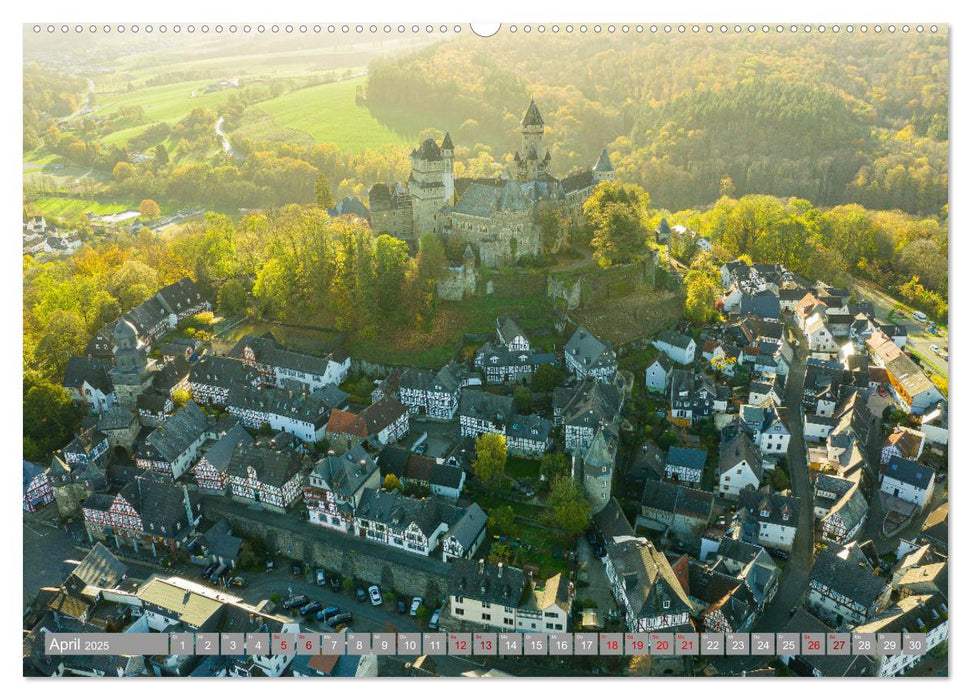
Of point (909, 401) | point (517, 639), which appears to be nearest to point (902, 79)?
point (909, 401)

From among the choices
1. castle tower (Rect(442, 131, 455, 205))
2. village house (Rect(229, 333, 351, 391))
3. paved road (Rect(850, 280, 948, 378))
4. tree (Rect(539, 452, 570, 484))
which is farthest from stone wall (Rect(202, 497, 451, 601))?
paved road (Rect(850, 280, 948, 378))

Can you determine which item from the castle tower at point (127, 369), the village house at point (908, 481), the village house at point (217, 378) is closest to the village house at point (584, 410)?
the village house at point (908, 481)

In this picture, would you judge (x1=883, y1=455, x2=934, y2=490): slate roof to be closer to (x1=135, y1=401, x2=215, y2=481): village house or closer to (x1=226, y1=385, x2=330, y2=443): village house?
(x1=226, y1=385, x2=330, y2=443): village house

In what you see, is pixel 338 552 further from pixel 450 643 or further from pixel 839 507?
pixel 839 507

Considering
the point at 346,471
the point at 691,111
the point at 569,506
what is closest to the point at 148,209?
the point at 346,471

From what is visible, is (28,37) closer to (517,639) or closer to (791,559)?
(517,639)

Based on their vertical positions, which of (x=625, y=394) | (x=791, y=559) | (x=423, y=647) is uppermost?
(x=423, y=647)
